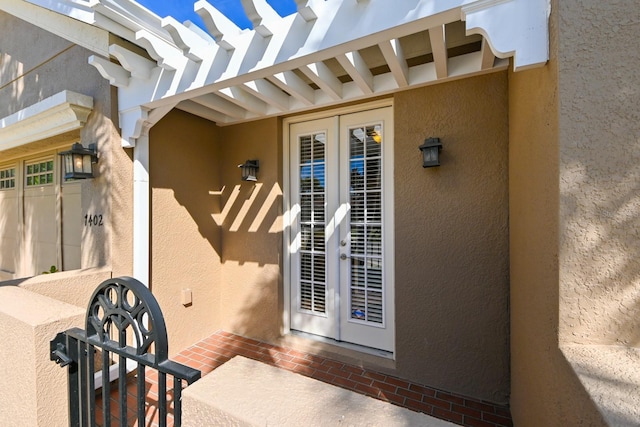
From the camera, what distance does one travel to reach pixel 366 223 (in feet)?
11.4

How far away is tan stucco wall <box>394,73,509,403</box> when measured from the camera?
271cm

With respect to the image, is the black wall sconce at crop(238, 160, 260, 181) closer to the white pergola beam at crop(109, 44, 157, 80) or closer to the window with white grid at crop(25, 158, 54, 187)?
the white pergola beam at crop(109, 44, 157, 80)

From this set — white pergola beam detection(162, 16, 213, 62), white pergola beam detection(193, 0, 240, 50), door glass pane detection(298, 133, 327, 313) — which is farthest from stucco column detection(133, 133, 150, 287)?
door glass pane detection(298, 133, 327, 313)

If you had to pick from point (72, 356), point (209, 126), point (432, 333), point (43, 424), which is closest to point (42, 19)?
point (209, 126)

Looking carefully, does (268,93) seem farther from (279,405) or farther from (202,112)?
(279,405)

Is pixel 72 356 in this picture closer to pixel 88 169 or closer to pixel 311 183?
pixel 88 169

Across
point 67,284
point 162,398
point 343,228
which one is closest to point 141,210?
point 67,284

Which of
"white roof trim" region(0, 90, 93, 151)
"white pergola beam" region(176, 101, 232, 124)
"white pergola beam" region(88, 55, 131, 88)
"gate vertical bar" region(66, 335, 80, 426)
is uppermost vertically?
"white pergola beam" region(88, 55, 131, 88)

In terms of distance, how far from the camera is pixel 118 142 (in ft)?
10.4

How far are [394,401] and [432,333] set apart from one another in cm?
76

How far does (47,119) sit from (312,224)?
3.63m

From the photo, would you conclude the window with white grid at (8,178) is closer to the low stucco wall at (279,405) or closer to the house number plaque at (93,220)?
the house number plaque at (93,220)

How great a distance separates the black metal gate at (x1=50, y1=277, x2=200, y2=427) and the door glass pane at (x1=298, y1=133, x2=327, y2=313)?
2510 millimetres

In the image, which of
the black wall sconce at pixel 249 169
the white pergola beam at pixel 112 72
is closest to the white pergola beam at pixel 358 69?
the black wall sconce at pixel 249 169
